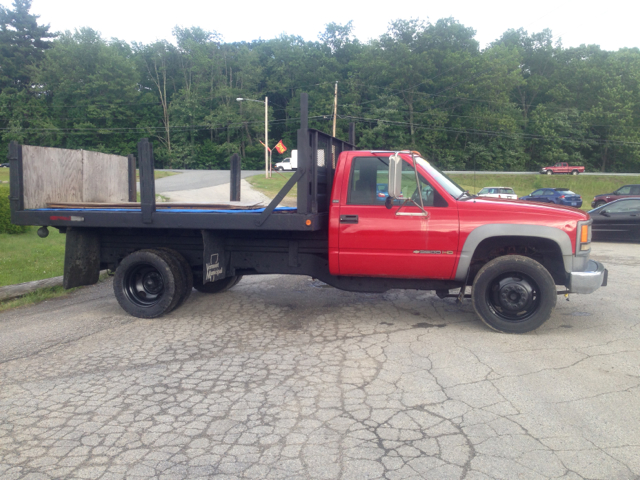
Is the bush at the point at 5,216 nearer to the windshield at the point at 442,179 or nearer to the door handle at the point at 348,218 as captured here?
the door handle at the point at 348,218

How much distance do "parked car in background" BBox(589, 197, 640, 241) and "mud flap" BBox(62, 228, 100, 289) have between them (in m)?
12.6

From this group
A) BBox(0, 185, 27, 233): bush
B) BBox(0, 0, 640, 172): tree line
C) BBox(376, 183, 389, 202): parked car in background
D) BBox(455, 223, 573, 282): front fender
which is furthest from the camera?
BBox(0, 0, 640, 172): tree line

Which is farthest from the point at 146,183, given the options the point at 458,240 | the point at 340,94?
the point at 340,94

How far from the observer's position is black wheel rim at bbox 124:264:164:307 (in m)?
6.85

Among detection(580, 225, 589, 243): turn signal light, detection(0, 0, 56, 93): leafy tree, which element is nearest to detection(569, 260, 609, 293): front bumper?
detection(580, 225, 589, 243): turn signal light

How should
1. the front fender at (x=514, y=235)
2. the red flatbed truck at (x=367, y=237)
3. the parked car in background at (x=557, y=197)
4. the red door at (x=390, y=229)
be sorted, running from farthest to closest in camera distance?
the parked car in background at (x=557, y=197)
the red door at (x=390, y=229)
the red flatbed truck at (x=367, y=237)
the front fender at (x=514, y=235)

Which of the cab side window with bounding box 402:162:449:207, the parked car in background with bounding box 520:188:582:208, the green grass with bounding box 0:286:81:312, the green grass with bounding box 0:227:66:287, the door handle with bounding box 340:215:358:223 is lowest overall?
the green grass with bounding box 0:286:81:312

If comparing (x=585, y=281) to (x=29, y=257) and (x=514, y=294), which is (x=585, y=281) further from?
(x=29, y=257)

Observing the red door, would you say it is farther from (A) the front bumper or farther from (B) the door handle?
(A) the front bumper

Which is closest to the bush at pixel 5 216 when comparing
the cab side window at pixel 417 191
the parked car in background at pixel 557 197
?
the cab side window at pixel 417 191

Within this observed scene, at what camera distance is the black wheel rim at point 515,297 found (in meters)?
5.75

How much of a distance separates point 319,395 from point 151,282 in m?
3.64

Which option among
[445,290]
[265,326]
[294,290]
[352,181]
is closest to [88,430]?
[265,326]

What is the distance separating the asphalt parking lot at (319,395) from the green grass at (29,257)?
2.61m
